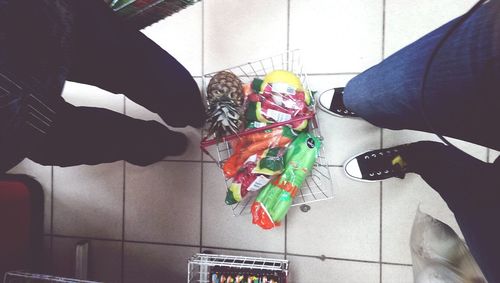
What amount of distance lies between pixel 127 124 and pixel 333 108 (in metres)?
0.85

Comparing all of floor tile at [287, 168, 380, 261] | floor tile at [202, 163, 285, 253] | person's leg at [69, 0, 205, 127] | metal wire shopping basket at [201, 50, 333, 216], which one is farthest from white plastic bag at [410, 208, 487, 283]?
person's leg at [69, 0, 205, 127]

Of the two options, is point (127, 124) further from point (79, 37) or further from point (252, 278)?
point (252, 278)

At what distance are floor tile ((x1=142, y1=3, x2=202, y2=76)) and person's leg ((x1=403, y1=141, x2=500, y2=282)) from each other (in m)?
1.10

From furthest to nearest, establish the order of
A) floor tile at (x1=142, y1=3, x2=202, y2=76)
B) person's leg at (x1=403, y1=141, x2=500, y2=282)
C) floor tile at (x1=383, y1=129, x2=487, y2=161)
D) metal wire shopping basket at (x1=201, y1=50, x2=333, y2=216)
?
1. floor tile at (x1=142, y1=3, x2=202, y2=76)
2. metal wire shopping basket at (x1=201, y1=50, x2=333, y2=216)
3. floor tile at (x1=383, y1=129, x2=487, y2=161)
4. person's leg at (x1=403, y1=141, x2=500, y2=282)

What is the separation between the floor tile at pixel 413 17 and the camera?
1.49 metres

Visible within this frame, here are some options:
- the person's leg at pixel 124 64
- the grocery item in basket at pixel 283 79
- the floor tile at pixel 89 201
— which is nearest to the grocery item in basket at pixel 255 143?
the grocery item in basket at pixel 283 79

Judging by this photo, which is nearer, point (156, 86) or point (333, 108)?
point (156, 86)

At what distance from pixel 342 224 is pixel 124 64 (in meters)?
1.16

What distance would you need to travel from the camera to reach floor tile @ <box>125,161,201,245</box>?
176 cm

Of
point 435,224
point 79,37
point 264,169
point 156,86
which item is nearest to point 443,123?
point 435,224

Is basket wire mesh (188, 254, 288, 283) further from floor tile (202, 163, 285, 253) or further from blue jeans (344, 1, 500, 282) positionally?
blue jeans (344, 1, 500, 282)

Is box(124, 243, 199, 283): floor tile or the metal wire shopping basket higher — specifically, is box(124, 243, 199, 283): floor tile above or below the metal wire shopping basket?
below

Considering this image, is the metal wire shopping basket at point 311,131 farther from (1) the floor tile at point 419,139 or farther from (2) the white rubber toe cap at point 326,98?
(1) the floor tile at point 419,139

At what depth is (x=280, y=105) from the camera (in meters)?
1.33
